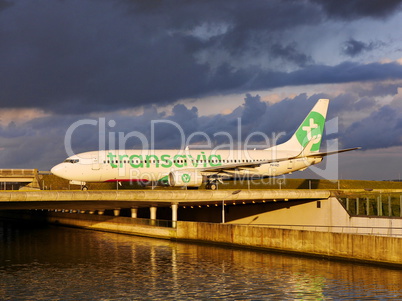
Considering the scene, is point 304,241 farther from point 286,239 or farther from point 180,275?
point 180,275

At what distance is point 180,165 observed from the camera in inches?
2790

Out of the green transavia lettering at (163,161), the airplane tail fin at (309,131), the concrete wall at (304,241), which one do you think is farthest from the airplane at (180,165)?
the concrete wall at (304,241)

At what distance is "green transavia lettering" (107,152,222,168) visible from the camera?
67875mm

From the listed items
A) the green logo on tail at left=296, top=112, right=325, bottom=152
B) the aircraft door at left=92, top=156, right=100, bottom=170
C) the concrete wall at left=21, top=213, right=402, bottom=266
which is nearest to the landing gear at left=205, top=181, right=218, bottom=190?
the concrete wall at left=21, top=213, right=402, bottom=266

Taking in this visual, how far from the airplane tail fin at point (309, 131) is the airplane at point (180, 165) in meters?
1.22

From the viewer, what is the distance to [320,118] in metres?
81.4

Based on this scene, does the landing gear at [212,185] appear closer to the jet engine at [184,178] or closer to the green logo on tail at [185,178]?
the jet engine at [184,178]

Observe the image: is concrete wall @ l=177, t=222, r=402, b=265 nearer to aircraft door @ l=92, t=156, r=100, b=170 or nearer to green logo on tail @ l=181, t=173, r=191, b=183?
green logo on tail @ l=181, t=173, r=191, b=183

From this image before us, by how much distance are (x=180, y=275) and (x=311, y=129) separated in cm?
4537

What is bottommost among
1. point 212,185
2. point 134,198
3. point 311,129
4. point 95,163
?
point 134,198

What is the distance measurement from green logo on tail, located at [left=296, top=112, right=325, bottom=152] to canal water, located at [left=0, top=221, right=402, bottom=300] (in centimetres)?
3100

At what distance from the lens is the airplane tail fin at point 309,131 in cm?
8088

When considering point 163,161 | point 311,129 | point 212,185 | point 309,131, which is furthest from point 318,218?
point 163,161

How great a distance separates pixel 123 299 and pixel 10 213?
80.8 metres
